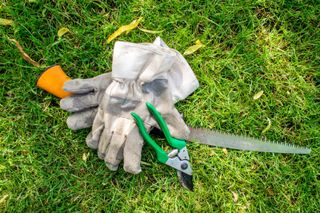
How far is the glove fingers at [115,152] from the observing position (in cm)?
238

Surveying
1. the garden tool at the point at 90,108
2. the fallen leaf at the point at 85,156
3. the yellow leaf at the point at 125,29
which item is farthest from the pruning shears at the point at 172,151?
the yellow leaf at the point at 125,29

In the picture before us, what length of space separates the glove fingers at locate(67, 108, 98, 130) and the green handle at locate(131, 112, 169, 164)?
11.7 inches

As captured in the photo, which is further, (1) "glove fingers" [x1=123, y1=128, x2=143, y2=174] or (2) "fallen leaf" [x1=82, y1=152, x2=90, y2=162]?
(2) "fallen leaf" [x1=82, y1=152, x2=90, y2=162]

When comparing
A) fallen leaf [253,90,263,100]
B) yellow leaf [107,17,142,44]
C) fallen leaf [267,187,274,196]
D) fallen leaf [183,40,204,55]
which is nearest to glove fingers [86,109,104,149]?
yellow leaf [107,17,142,44]

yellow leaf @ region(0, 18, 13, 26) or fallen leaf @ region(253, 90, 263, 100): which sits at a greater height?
yellow leaf @ region(0, 18, 13, 26)

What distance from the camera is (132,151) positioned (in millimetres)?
2371

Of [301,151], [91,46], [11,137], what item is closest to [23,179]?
[11,137]

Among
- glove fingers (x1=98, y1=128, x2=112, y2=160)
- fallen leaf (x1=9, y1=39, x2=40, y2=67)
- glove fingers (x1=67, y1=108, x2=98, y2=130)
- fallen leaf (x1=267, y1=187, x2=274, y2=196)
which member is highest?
fallen leaf (x1=9, y1=39, x2=40, y2=67)

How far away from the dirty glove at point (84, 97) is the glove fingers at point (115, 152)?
9.0 inches

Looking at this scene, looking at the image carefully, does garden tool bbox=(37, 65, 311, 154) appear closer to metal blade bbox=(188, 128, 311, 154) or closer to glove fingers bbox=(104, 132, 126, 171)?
metal blade bbox=(188, 128, 311, 154)

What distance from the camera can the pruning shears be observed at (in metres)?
2.34

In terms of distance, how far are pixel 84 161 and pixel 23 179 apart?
44 cm

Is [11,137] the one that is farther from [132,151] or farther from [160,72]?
[160,72]

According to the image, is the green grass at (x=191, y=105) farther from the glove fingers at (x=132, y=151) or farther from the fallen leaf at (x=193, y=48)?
the glove fingers at (x=132, y=151)
